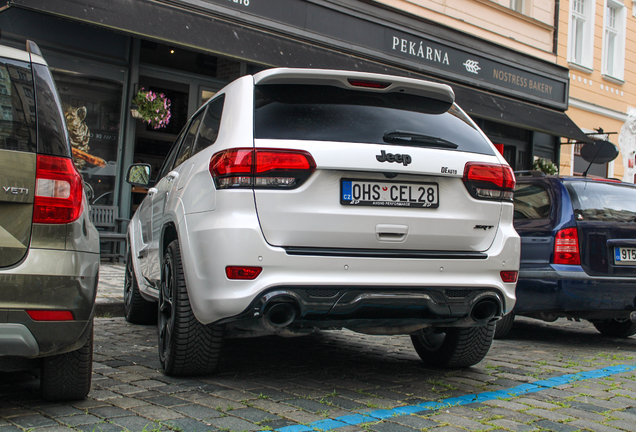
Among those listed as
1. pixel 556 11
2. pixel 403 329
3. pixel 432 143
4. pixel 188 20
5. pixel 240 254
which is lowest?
pixel 403 329

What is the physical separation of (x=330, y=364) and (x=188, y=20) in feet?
19.3

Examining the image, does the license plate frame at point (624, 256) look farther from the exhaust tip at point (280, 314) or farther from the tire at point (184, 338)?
the tire at point (184, 338)

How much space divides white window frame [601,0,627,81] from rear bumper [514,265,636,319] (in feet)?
50.6

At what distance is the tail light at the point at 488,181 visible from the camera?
3732mm

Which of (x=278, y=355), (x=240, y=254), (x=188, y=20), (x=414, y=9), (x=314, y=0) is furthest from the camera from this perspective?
(x=414, y=9)

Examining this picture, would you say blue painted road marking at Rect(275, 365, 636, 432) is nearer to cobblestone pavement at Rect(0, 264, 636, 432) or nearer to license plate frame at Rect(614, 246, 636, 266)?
cobblestone pavement at Rect(0, 264, 636, 432)

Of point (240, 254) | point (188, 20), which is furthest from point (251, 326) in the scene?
point (188, 20)

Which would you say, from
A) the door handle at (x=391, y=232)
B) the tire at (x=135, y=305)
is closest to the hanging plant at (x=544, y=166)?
the tire at (x=135, y=305)

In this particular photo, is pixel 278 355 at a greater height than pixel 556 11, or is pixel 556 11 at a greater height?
pixel 556 11

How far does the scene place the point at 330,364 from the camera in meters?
4.53

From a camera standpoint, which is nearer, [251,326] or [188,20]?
[251,326]

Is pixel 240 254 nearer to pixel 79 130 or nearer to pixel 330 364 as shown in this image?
pixel 330 364

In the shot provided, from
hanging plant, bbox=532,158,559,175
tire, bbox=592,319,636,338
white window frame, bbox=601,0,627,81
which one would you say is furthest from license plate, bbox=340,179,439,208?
white window frame, bbox=601,0,627,81

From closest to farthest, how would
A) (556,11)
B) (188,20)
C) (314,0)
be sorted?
(188,20)
(314,0)
(556,11)
